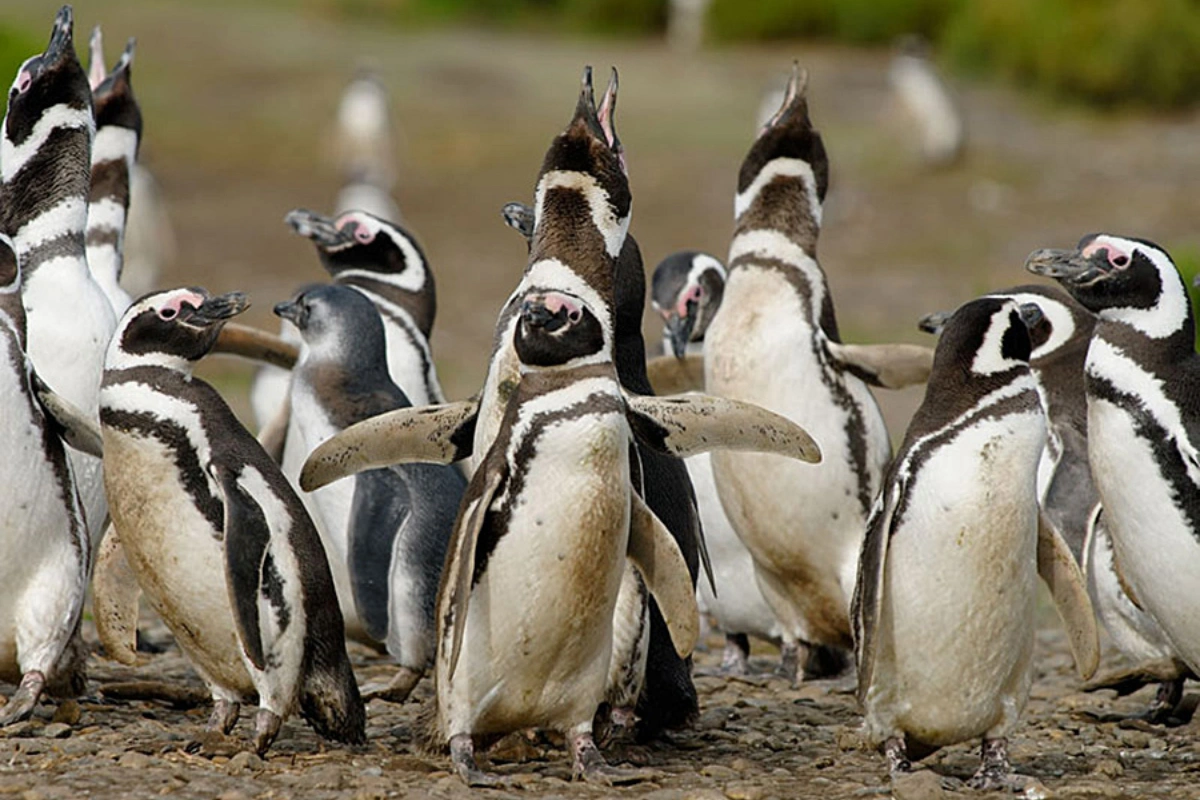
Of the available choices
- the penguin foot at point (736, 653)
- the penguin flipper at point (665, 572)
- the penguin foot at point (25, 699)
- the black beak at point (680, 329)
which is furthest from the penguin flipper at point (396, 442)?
the penguin foot at point (736, 653)

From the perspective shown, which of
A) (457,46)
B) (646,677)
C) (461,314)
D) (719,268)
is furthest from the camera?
(457,46)

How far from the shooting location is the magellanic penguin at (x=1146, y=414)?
438cm

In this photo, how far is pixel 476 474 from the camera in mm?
4281

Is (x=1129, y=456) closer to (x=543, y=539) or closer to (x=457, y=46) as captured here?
(x=543, y=539)

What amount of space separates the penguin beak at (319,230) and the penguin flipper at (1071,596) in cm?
321

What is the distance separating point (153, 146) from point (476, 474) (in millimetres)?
17107

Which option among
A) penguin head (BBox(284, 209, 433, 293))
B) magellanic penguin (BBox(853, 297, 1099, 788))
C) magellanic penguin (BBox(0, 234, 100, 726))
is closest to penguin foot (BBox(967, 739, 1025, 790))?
magellanic penguin (BBox(853, 297, 1099, 788))

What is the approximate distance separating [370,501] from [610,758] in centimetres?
130

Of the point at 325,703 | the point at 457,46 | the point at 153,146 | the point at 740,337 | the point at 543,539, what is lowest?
the point at 325,703

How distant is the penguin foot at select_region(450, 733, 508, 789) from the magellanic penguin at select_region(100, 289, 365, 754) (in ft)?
1.29

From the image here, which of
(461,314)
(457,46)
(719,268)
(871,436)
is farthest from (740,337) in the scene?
(457,46)

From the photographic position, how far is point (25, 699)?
4426 millimetres

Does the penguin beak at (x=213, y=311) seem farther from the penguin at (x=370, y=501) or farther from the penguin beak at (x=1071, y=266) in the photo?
the penguin beak at (x=1071, y=266)

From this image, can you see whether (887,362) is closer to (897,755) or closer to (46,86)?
(897,755)
